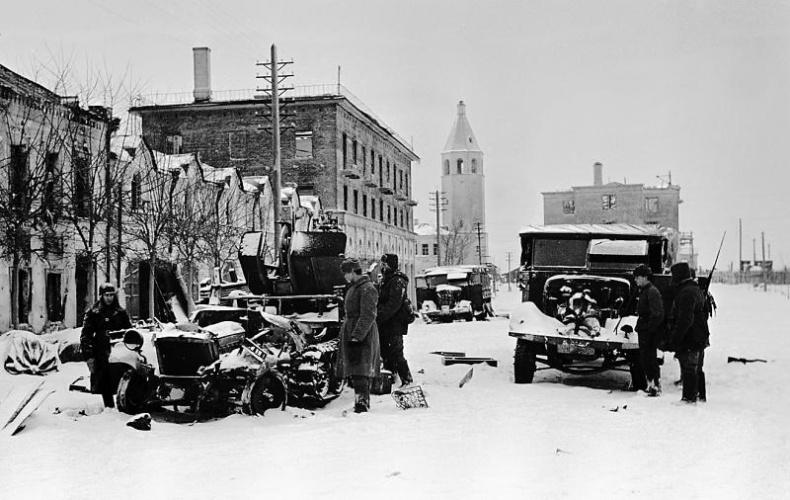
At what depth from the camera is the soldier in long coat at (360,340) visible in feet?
33.8

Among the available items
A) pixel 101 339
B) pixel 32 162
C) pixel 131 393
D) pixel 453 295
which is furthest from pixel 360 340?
pixel 453 295

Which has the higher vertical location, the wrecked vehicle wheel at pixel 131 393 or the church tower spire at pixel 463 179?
the church tower spire at pixel 463 179

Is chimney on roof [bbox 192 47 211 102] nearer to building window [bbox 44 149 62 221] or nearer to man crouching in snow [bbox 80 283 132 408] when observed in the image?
building window [bbox 44 149 62 221]

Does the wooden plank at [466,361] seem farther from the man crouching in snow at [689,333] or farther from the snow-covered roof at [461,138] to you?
the snow-covered roof at [461,138]

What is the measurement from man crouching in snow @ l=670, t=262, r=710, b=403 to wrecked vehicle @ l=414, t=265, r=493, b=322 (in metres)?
23.5

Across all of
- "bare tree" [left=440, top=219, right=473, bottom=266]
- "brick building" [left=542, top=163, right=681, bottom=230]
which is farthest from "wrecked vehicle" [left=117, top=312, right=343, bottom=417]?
"brick building" [left=542, top=163, right=681, bottom=230]

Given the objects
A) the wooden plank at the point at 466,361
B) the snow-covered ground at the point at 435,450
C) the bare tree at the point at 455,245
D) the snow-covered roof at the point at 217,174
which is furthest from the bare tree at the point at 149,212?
the bare tree at the point at 455,245

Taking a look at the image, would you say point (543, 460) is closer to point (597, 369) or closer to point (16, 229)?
point (597, 369)

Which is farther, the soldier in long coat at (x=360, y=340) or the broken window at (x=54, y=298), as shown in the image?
the broken window at (x=54, y=298)

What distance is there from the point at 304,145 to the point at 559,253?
117 ft

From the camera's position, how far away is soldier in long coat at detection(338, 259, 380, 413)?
10.3 metres

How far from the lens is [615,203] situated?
84.0m

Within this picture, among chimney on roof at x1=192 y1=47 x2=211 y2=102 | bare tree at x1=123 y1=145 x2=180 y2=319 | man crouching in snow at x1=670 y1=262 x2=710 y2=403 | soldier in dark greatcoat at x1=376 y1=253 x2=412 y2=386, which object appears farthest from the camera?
chimney on roof at x1=192 y1=47 x2=211 y2=102

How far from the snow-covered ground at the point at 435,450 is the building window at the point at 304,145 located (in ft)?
123
